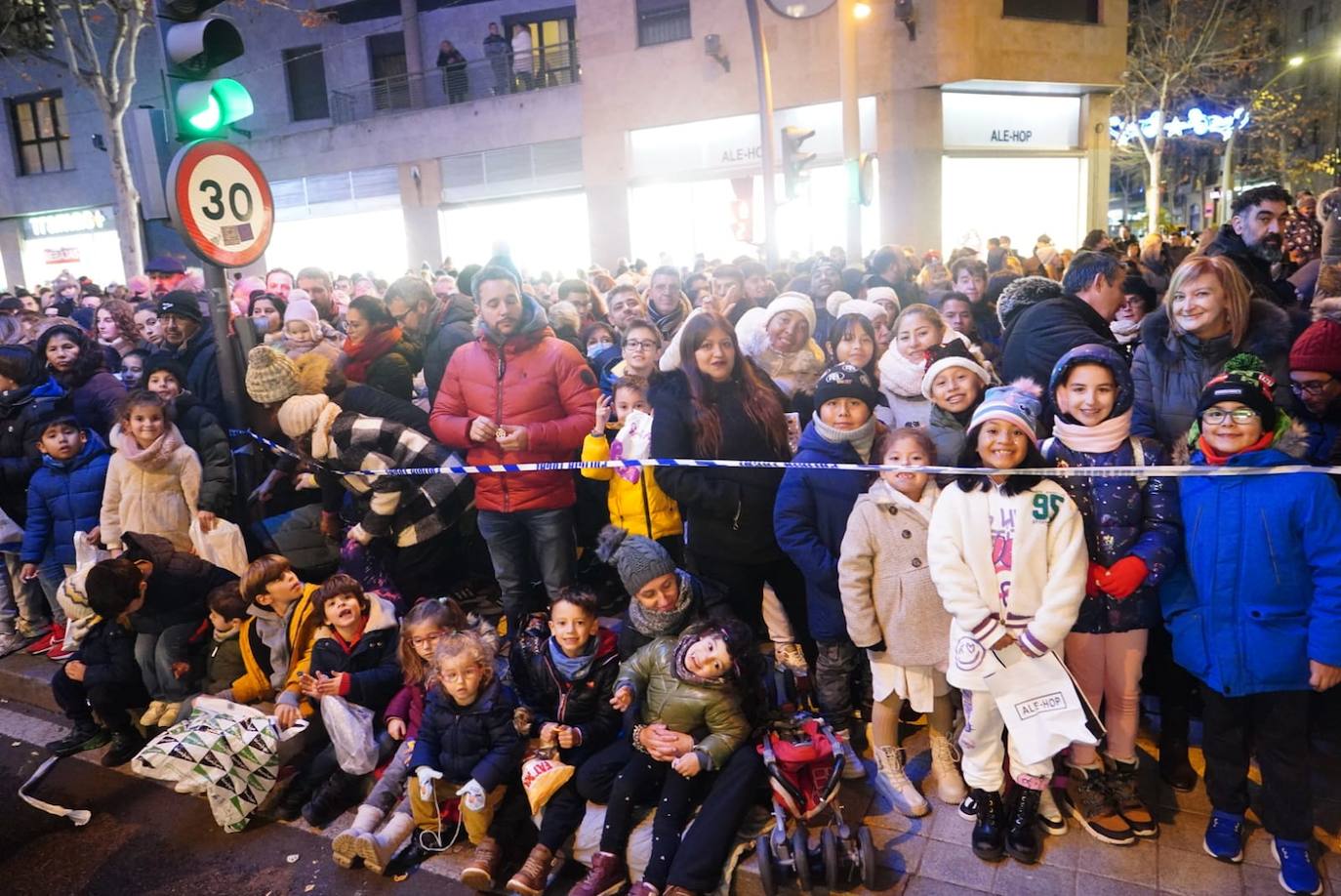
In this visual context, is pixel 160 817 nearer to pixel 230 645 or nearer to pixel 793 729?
pixel 230 645

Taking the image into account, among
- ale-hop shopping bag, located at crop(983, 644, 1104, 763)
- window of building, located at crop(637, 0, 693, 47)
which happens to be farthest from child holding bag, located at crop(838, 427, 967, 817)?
window of building, located at crop(637, 0, 693, 47)

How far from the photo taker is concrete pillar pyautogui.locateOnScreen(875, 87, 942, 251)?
18.9 meters

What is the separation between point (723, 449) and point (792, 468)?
0.42 m

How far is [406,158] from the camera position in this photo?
24.0 meters

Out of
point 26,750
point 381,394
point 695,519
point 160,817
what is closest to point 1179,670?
point 695,519

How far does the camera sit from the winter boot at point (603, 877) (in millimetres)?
3760

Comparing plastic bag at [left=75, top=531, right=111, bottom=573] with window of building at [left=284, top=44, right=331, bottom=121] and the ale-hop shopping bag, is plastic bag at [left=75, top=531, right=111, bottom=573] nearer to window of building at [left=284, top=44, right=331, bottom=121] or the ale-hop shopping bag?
the ale-hop shopping bag

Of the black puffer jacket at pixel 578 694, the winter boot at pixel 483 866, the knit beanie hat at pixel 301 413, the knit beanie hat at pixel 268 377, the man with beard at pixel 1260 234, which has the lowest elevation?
the winter boot at pixel 483 866

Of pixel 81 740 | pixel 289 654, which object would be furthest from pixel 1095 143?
pixel 81 740

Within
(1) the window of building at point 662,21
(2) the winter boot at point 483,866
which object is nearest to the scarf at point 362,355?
(2) the winter boot at point 483,866

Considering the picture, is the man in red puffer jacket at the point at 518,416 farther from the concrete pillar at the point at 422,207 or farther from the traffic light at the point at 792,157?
the concrete pillar at the point at 422,207

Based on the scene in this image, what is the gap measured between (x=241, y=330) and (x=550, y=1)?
20.0 meters

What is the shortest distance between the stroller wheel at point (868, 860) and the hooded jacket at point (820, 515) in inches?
40.9

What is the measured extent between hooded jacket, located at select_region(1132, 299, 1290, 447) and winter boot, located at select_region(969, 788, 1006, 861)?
5.55ft
